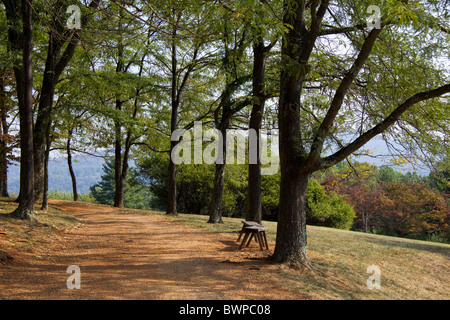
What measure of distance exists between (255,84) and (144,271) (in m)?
7.24

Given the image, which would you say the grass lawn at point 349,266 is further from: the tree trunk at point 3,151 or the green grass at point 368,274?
the tree trunk at point 3,151

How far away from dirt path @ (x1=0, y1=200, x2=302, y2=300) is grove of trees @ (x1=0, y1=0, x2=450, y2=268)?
4.41 ft

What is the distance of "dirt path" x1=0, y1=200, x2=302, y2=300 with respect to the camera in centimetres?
498

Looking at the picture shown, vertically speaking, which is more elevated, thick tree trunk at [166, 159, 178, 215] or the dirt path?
thick tree trunk at [166, 159, 178, 215]

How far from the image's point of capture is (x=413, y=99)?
6207mm

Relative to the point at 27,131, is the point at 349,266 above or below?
below

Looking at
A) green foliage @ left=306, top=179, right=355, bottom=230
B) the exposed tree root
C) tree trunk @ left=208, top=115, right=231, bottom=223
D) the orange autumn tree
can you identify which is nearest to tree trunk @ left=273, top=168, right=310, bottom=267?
the exposed tree root

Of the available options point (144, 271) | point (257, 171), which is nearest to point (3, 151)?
point (257, 171)

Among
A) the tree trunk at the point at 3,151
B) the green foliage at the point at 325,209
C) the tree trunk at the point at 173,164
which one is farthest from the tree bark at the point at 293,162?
the green foliage at the point at 325,209

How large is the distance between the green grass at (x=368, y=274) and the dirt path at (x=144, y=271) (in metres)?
0.62

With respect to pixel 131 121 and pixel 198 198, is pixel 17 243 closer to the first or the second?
pixel 131 121

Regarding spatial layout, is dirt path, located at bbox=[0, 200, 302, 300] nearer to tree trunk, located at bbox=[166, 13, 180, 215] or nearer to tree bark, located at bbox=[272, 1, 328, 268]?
tree bark, located at bbox=[272, 1, 328, 268]

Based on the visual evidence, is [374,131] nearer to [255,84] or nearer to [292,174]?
[292,174]

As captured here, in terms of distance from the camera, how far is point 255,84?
37.6ft
